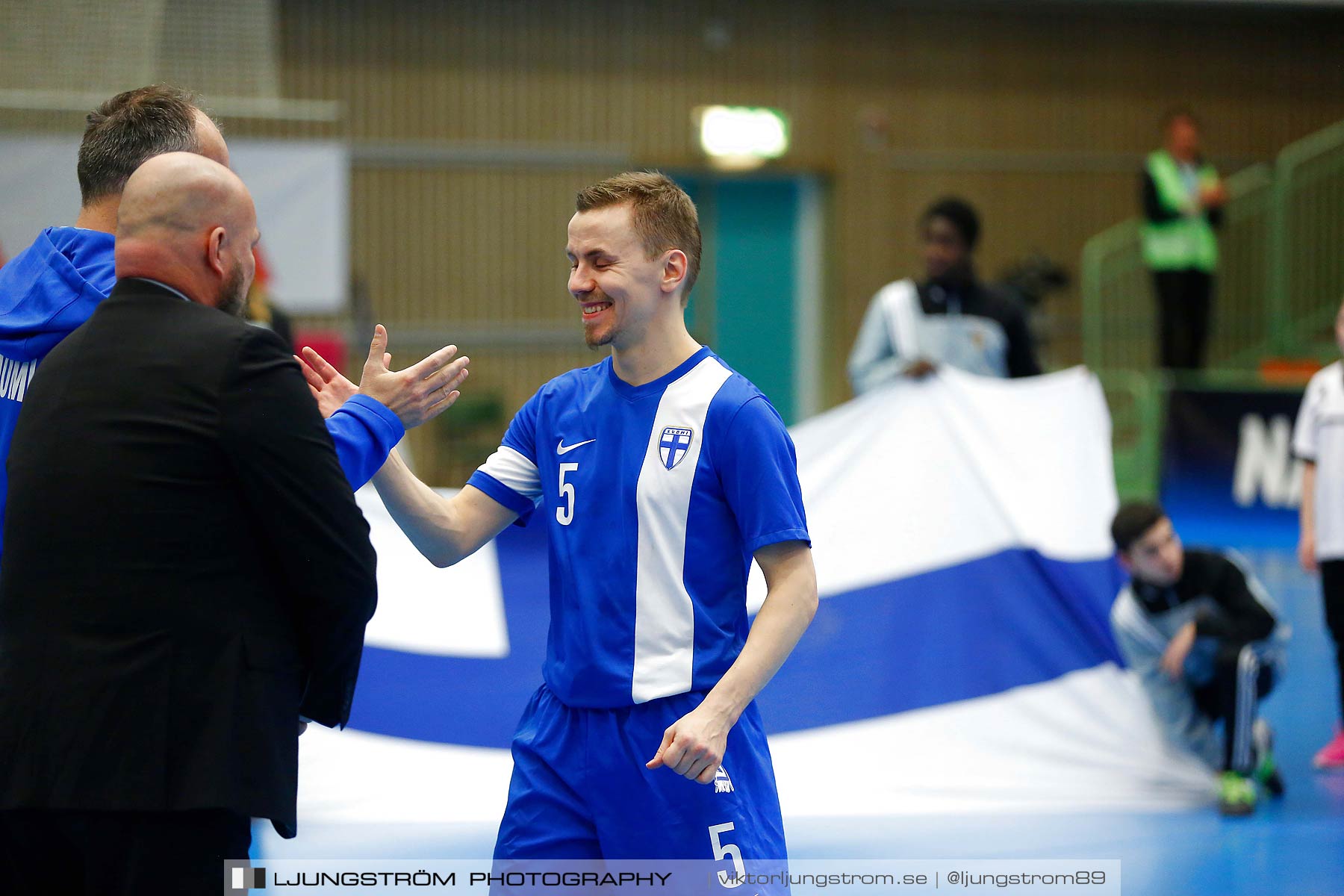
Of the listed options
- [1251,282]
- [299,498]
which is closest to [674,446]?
[299,498]

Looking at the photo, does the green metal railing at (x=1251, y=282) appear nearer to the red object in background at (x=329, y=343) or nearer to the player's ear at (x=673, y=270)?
the red object in background at (x=329, y=343)

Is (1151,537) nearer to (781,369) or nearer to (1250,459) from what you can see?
(1250,459)

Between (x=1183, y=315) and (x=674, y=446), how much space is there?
10.2m

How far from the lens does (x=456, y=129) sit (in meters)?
13.6

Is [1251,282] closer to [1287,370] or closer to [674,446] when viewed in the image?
[1287,370]

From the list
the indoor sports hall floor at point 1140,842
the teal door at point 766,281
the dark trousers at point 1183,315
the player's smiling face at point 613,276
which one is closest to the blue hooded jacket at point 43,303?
the player's smiling face at point 613,276

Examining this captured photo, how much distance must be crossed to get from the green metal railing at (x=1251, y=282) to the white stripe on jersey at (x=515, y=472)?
9985 millimetres

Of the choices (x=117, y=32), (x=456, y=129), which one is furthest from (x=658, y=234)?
(x=456, y=129)

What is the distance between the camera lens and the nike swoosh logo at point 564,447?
8.83 feet

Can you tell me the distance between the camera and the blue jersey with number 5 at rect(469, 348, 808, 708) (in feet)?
8.28

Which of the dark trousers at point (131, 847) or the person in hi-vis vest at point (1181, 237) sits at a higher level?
the person in hi-vis vest at point (1181, 237)

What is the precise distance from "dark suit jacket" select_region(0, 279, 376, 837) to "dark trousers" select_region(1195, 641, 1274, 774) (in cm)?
394

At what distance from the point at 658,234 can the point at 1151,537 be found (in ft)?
9.94

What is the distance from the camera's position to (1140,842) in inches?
182
